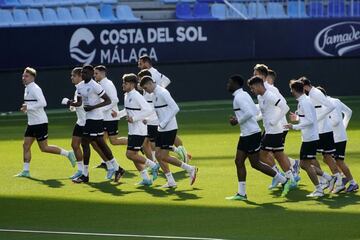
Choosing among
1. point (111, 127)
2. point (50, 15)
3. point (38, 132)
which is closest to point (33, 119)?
point (38, 132)

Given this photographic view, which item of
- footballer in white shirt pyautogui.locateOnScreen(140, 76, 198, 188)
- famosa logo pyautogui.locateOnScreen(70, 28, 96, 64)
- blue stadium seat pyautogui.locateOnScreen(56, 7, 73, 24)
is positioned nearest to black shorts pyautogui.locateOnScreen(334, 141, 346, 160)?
footballer in white shirt pyautogui.locateOnScreen(140, 76, 198, 188)

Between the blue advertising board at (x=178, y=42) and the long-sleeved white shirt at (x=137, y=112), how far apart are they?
46.1 feet

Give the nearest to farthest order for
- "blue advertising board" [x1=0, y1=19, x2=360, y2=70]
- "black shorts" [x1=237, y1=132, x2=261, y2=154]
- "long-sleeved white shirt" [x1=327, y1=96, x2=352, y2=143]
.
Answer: "black shorts" [x1=237, y1=132, x2=261, y2=154] → "long-sleeved white shirt" [x1=327, y1=96, x2=352, y2=143] → "blue advertising board" [x1=0, y1=19, x2=360, y2=70]

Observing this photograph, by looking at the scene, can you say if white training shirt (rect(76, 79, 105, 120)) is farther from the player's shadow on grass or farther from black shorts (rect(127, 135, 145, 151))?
the player's shadow on grass

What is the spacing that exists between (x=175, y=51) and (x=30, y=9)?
4918 mm

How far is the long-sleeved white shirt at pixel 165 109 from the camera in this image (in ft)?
63.4

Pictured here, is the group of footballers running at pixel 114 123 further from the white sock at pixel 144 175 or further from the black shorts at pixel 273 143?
the black shorts at pixel 273 143

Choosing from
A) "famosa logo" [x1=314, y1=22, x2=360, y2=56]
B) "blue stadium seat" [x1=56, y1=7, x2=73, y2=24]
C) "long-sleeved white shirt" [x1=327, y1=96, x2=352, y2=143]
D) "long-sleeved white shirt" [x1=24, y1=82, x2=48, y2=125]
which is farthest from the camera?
"famosa logo" [x1=314, y1=22, x2=360, y2=56]

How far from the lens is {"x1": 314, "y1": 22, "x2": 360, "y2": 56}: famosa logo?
126ft

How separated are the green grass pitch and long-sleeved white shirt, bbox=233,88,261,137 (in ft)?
3.81

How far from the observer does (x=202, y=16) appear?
39.8 m

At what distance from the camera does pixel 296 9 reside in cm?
4072

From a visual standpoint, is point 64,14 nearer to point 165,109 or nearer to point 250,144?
point 165,109

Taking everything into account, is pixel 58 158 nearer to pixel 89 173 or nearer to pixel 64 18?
pixel 89 173
